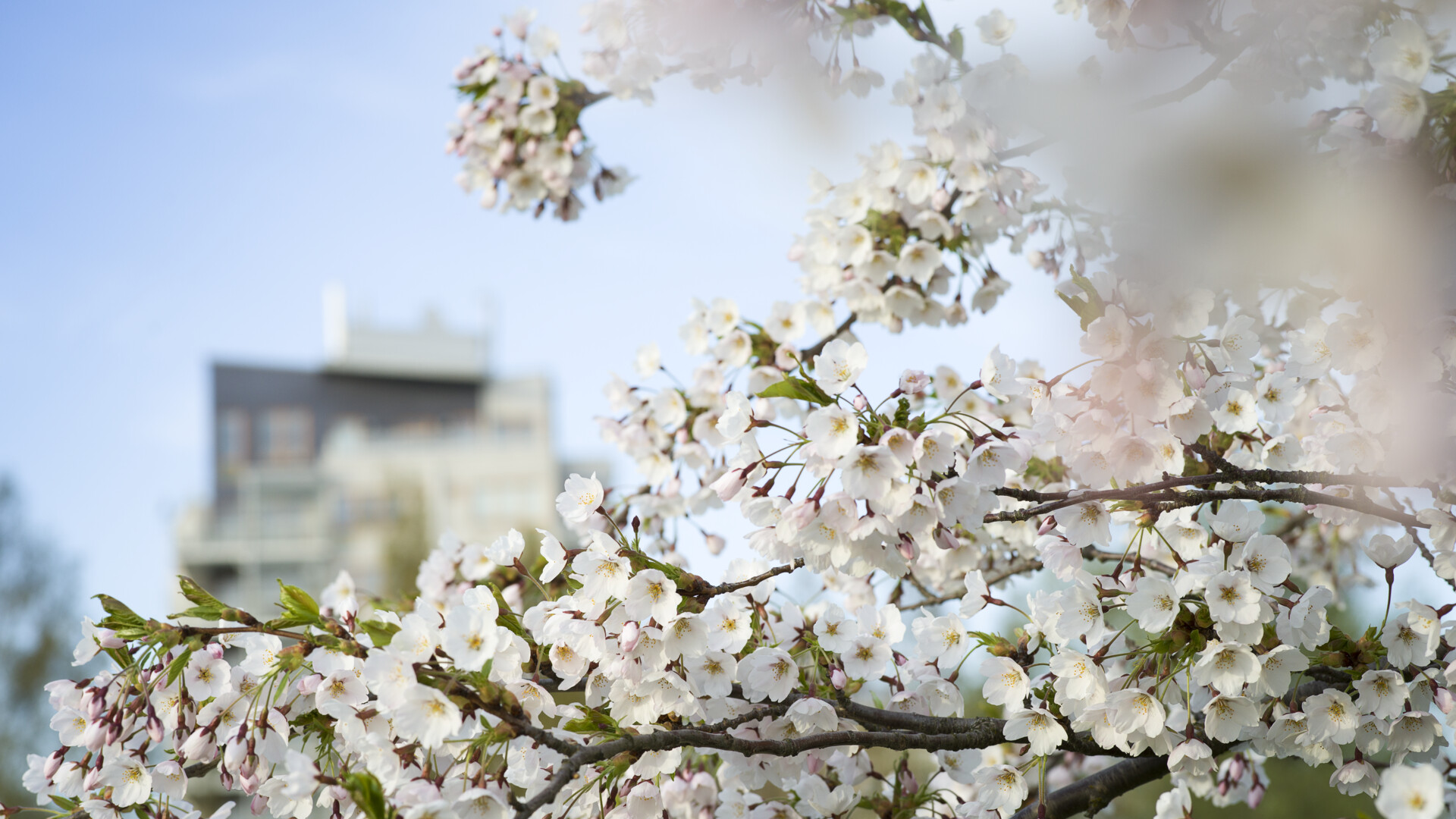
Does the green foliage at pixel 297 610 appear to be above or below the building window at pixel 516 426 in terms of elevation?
below

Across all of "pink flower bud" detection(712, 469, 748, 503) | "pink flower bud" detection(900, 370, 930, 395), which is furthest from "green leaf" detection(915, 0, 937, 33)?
"pink flower bud" detection(712, 469, 748, 503)

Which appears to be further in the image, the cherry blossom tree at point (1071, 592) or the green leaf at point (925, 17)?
the green leaf at point (925, 17)

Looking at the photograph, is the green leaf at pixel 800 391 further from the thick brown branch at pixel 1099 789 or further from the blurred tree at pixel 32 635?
the blurred tree at pixel 32 635

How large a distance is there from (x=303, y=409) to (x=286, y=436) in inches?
41.7

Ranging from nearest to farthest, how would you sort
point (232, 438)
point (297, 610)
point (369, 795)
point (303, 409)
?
point (369, 795), point (297, 610), point (232, 438), point (303, 409)

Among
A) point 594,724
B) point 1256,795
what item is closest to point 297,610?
point 594,724

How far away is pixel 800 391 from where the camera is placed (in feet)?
5.41

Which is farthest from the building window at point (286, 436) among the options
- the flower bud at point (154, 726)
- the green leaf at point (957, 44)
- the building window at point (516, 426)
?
the flower bud at point (154, 726)

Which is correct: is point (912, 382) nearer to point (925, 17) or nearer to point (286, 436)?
point (925, 17)

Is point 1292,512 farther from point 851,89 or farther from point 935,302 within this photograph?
point 851,89

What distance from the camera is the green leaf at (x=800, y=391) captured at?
5.42 feet

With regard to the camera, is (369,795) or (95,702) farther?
(95,702)

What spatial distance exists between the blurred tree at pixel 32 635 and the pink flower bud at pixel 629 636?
20130 mm

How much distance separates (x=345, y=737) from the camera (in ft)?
5.86
